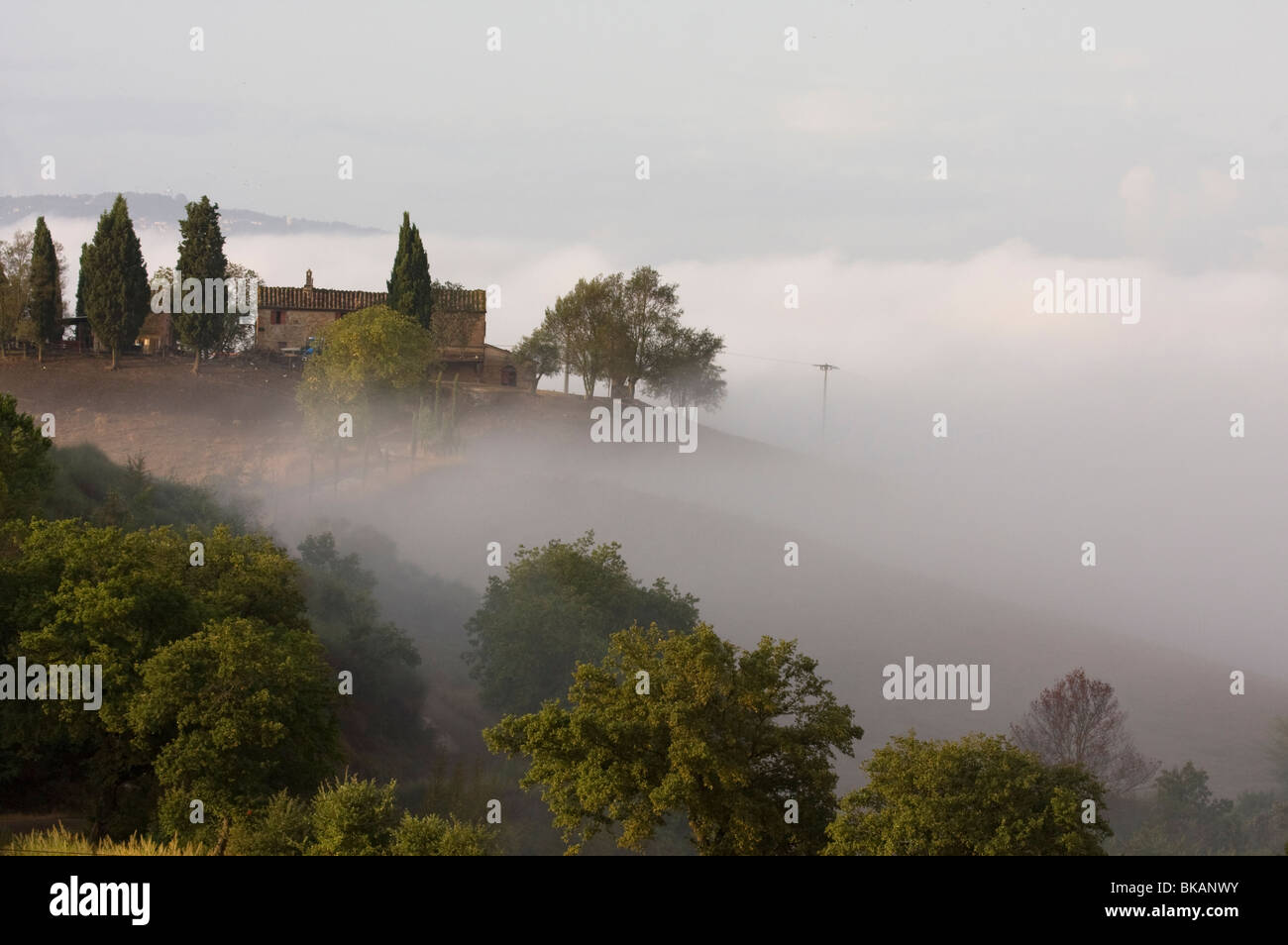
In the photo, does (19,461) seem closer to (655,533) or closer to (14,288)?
(14,288)

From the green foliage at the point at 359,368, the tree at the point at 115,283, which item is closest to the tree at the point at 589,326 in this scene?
the green foliage at the point at 359,368

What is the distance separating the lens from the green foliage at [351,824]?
3077 centimetres

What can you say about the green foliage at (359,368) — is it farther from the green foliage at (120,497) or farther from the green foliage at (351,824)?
the green foliage at (351,824)

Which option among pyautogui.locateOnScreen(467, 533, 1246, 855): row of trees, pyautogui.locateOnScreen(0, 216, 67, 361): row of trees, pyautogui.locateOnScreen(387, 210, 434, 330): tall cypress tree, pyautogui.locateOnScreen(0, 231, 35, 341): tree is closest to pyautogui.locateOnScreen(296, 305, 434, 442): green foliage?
pyautogui.locateOnScreen(387, 210, 434, 330): tall cypress tree

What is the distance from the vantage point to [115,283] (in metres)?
99.2

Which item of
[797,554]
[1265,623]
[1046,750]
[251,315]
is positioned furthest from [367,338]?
[1265,623]

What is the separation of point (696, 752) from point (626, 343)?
84535 millimetres

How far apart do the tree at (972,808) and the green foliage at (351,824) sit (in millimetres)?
11393

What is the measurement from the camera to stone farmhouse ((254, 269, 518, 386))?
112 meters

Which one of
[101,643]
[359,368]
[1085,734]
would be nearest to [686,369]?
[359,368]

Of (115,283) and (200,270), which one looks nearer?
(115,283)

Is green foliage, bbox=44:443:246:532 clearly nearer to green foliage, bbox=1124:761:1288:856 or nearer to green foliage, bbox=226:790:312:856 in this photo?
green foliage, bbox=226:790:312:856

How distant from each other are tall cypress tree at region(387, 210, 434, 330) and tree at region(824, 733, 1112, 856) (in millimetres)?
79962
